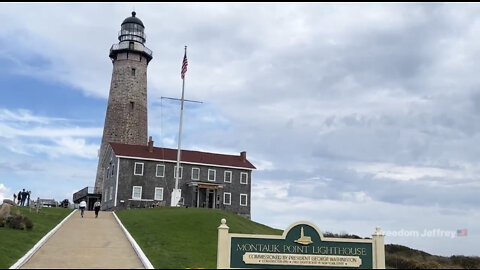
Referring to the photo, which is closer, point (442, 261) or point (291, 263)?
point (291, 263)

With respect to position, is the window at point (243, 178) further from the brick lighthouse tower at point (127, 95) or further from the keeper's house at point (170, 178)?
the brick lighthouse tower at point (127, 95)

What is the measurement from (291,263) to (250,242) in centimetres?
136

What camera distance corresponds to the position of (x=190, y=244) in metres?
22.2

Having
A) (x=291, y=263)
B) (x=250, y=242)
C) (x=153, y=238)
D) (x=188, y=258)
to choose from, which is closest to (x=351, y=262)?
(x=291, y=263)

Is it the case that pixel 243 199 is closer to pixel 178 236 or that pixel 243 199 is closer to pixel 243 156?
pixel 243 156

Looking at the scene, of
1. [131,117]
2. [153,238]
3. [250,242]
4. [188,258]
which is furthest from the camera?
[131,117]

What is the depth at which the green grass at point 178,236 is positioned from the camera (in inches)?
712

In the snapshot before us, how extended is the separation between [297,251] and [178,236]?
32.5 ft

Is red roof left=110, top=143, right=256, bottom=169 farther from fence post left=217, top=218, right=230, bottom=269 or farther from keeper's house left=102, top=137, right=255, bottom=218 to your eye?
fence post left=217, top=218, right=230, bottom=269

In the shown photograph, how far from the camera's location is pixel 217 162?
51.6 metres

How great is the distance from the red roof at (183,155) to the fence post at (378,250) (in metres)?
35.1

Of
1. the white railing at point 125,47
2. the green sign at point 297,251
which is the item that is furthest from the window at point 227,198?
the green sign at point 297,251

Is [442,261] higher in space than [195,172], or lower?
lower

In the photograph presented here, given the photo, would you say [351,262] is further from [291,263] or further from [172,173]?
[172,173]
